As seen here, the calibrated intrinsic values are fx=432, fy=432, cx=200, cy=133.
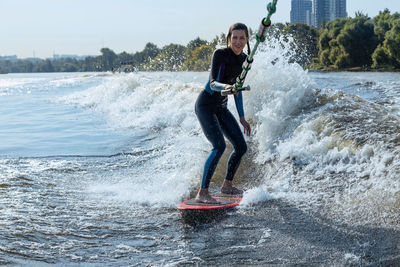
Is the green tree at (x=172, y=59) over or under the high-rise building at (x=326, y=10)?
under

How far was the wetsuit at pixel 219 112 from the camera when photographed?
16.9 ft

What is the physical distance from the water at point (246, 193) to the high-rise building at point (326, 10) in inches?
6066

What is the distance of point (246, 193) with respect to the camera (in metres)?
5.75

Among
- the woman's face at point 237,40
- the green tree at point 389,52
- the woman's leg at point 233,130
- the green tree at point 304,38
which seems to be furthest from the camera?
the green tree at point 304,38

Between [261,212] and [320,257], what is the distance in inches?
53.6

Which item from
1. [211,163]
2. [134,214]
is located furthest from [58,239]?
[211,163]

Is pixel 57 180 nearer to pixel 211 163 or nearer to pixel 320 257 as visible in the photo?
pixel 211 163

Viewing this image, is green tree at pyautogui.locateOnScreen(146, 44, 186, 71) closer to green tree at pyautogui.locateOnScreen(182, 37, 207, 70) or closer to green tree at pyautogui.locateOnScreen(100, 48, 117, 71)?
green tree at pyautogui.locateOnScreen(182, 37, 207, 70)

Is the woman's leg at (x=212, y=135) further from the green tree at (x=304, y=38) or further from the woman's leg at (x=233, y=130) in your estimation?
the green tree at (x=304, y=38)

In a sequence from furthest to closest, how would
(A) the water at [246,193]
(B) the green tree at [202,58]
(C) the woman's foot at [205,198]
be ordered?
(B) the green tree at [202,58] < (C) the woman's foot at [205,198] < (A) the water at [246,193]

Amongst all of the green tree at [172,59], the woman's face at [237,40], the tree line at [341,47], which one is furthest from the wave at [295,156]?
the green tree at [172,59]

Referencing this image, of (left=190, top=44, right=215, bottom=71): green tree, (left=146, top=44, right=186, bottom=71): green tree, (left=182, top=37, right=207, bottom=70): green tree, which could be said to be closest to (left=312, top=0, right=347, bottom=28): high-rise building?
(left=182, top=37, right=207, bottom=70): green tree

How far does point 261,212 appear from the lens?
204 inches

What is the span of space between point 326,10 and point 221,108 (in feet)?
574
